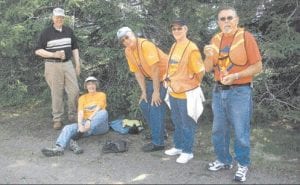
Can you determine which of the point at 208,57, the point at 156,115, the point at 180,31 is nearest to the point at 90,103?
the point at 156,115

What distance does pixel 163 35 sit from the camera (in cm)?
785

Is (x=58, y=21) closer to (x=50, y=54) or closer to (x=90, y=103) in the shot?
(x=50, y=54)

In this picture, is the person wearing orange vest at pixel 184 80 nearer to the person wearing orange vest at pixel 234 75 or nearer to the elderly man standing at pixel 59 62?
the person wearing orange vest at pixel 234 75

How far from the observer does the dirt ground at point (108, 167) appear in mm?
5387

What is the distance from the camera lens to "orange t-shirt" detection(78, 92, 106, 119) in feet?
22.8

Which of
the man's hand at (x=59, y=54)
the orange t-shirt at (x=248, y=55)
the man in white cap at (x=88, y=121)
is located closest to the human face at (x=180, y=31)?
the orange t-shirt at (x=248, y=55)

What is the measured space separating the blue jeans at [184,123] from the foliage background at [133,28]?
137cm

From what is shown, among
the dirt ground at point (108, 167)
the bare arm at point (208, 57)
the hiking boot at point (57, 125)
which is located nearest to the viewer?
the bare arm at point (208, 57)

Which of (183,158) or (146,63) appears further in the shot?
(146,63)

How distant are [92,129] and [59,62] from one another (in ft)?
4.11

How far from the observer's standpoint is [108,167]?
5.84 metres

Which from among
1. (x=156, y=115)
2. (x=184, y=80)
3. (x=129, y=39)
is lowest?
(x=156, y=115)

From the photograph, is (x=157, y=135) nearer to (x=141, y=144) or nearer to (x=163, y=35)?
(x=141, y=144)

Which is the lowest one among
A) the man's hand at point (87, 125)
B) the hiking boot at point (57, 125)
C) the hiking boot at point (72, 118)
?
the hiking boot at point (57, 125)
